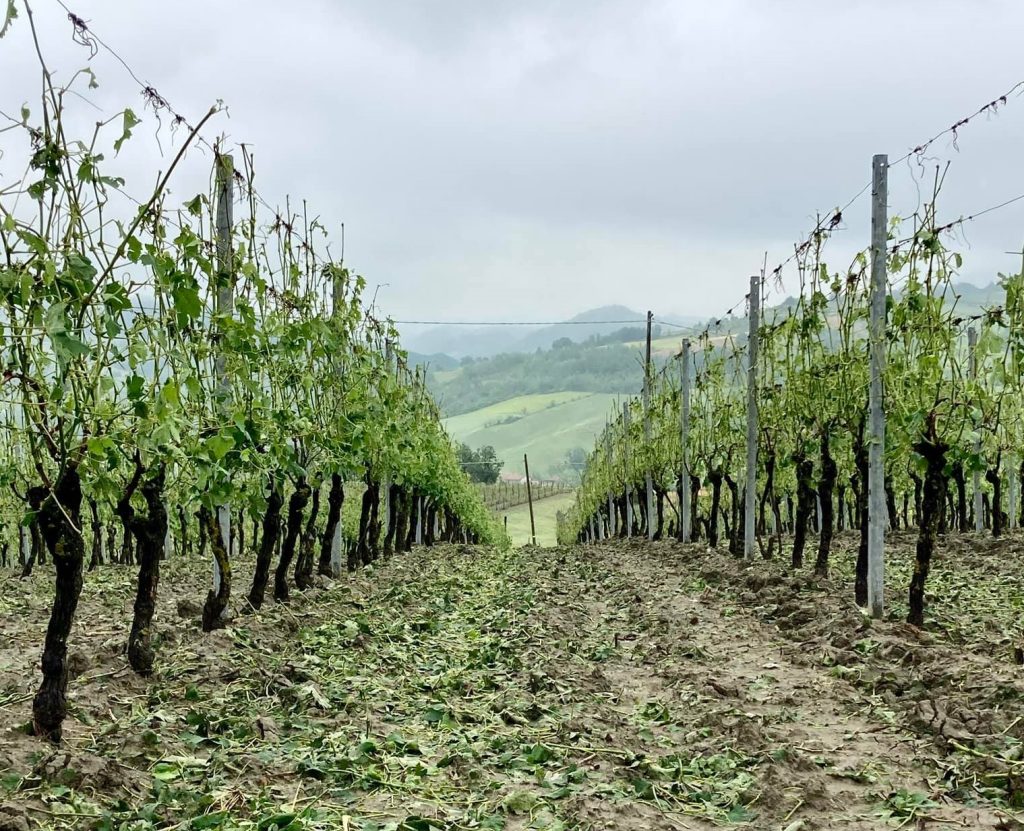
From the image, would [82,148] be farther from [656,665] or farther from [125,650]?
[656,665]

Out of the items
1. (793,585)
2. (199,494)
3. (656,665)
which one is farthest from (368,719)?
(793,585)

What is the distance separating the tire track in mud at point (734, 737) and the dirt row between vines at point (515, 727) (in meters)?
0.02

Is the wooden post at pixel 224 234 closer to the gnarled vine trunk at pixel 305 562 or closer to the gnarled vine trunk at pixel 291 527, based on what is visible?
the gnarled vine trunk at pixel 291 527

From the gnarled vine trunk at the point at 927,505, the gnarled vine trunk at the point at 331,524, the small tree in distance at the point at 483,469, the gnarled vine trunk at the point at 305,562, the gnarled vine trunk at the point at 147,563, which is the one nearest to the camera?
the gnarled vine trunk at the point at 147,563

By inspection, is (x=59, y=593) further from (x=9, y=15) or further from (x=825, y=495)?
(x=825, y=495)

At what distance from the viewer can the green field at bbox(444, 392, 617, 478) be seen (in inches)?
5153

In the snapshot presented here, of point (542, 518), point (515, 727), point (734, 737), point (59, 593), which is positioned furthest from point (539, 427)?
point (59, 593)

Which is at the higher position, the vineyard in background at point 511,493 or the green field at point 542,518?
the vineyard in background at point 511,493

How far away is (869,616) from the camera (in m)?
8.77

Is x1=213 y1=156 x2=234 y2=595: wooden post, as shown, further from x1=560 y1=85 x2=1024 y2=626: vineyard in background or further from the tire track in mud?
x1=560 y1=85 x2=1024 y2=626: vineyard in background

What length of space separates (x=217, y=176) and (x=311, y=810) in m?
6.65

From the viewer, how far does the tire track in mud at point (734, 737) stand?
4.49m

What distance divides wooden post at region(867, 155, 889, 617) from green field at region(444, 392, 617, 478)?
383 ft

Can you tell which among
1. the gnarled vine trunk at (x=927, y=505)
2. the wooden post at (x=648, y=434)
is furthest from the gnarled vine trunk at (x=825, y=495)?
the wooden post at (x=648, y=434)
